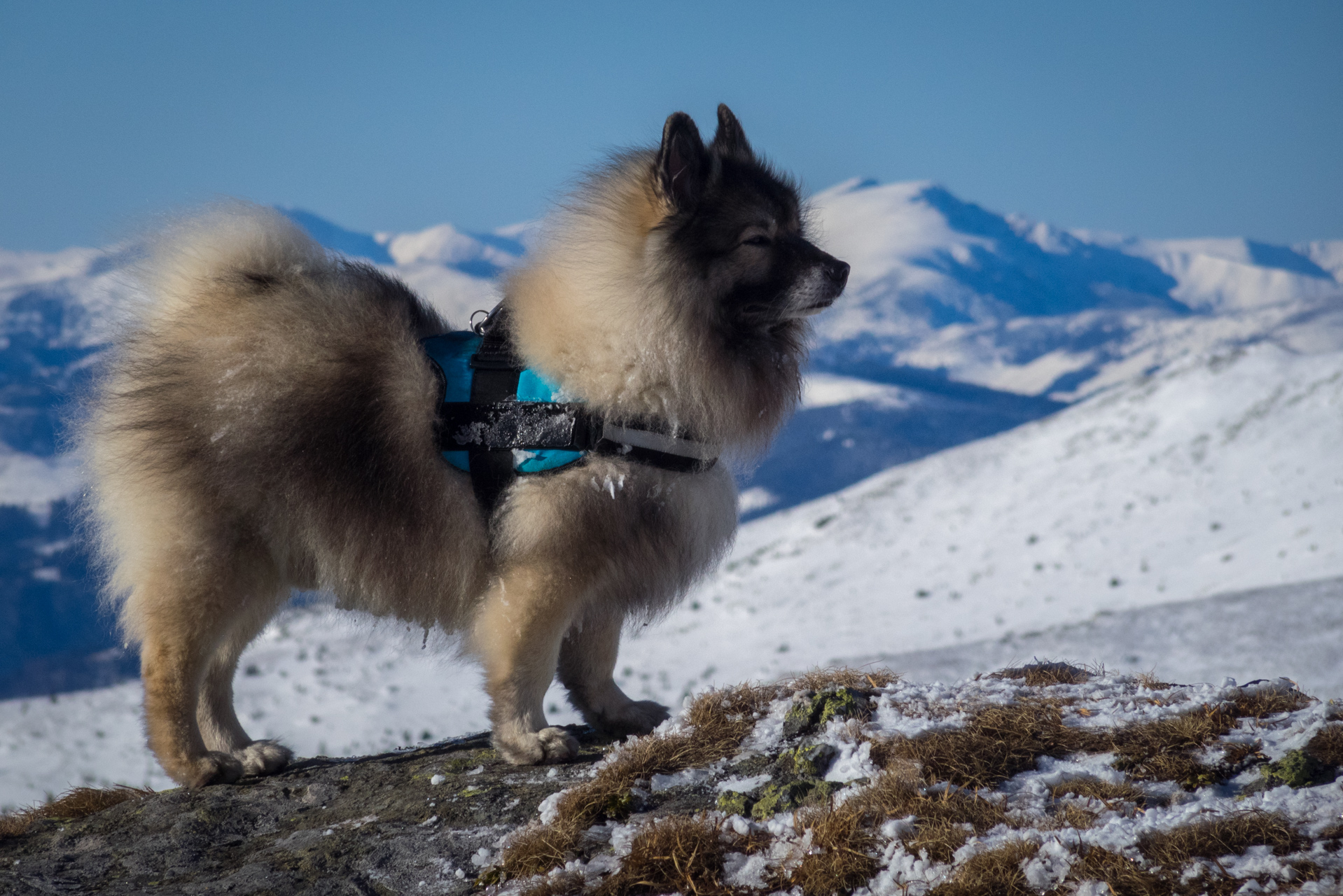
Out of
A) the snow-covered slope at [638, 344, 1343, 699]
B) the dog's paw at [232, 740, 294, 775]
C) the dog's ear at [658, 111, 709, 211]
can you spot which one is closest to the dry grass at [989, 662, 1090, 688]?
the dog's ear at [658, 111, 709, 211]

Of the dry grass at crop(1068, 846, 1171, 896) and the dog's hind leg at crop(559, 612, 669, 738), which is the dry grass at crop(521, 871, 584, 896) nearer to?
the dry grass at crop(1068, 846, 1171, 896)

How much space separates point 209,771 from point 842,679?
2903 millimetres

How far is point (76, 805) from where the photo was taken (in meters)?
4.16

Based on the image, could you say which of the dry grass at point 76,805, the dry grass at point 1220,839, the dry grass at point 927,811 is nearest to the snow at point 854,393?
the dry grass at point 76,805

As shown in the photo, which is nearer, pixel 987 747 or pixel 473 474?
pixel 987 747

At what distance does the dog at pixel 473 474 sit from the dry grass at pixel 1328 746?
7.43ft

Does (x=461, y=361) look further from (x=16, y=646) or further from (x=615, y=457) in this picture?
(x=16, y=646)

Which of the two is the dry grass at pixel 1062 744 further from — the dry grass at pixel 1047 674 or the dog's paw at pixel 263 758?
the dog's paw at pixel 263 758

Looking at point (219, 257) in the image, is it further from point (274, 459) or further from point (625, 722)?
point (625, 722)

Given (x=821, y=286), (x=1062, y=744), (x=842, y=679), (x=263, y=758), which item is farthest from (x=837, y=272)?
(x=263, y=758)

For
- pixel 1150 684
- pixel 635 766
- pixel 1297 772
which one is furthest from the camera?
pixel 1150 684

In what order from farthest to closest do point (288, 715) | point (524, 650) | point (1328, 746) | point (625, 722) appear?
point (288, 715)
point (625, 722)
point (524, 650)
point (1328, 746)

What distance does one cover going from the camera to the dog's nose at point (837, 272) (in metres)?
3.72

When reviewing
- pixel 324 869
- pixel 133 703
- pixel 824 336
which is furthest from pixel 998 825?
pixel 133 703
